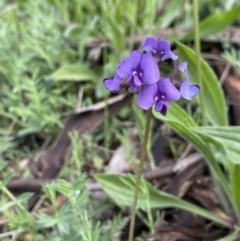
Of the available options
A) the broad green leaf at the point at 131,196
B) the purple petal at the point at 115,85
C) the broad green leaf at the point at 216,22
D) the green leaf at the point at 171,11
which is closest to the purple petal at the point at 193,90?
the purple petal at the point at 115,85

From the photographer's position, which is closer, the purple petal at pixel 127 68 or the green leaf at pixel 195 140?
the purple petal at pixel 127 68

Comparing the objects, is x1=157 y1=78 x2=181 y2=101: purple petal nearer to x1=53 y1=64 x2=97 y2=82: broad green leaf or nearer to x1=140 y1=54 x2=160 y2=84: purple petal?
x1=140 y1=54 x2=160 y2=84: purple petal

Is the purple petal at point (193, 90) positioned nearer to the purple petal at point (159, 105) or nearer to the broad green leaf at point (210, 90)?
the purple petal at point (159, 105)

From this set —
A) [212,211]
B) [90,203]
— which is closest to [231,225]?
[212,211]

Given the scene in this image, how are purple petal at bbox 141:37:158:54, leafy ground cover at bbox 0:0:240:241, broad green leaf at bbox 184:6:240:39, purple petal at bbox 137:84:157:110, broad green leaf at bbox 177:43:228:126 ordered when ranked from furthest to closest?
broad green leaf at bbox 184:6:240:39 < broad green leaf at bbox 177:43:228:126 < leafy ground cover at bbox 0:0:240:241 < purple petal at bbox 141:37:158:54 < purple petal at bbox 137:84:157:110

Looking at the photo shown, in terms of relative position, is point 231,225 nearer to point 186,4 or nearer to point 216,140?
point 216,140

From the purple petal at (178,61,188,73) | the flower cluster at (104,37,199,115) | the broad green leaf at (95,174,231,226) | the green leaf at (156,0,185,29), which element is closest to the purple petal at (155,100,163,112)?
the flower cluster at (104,37,199,115)

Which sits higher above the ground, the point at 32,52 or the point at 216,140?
the point at 32,52
